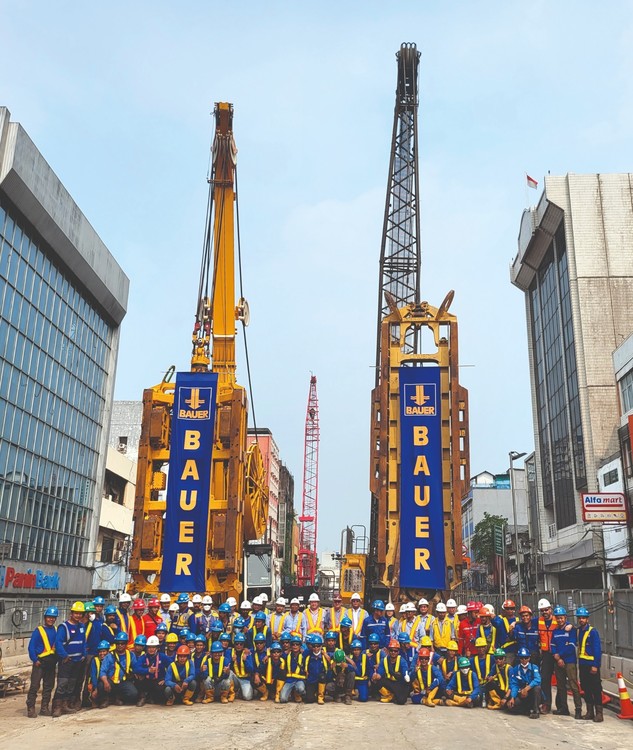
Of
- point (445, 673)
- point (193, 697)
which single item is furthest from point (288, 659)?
point (445, 673)

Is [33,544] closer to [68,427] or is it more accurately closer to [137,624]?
[68,427]

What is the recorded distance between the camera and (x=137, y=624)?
13789mm

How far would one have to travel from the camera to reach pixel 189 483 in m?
18.5

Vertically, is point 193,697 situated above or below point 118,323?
below

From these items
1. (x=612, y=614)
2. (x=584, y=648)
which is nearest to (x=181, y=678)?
(x=584, y=648)

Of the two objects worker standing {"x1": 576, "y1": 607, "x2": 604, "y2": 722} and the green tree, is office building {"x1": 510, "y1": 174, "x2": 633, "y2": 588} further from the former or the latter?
worker standing {"x1": 576, "y1": 607, "x2": 604, "y2": 722}

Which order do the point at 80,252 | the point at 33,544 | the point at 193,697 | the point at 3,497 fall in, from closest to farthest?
the point at 193,697, the point at 3,497, the point at 33,544, the point at 80,252

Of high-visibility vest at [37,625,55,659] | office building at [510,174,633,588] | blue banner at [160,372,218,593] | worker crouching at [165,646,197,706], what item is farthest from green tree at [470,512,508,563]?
high-visibility vest at [37,625,55,659]

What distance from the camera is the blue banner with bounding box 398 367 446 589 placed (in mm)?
15812

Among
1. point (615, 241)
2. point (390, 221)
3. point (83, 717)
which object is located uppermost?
point (615, 241)

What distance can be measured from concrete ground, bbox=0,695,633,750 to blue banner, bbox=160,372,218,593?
5.78m

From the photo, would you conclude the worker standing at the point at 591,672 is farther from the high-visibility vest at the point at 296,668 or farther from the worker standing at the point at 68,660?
the worker standing at the point at 68,660

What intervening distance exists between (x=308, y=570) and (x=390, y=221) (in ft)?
226

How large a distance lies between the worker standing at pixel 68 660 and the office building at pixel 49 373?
1603 centimetres
